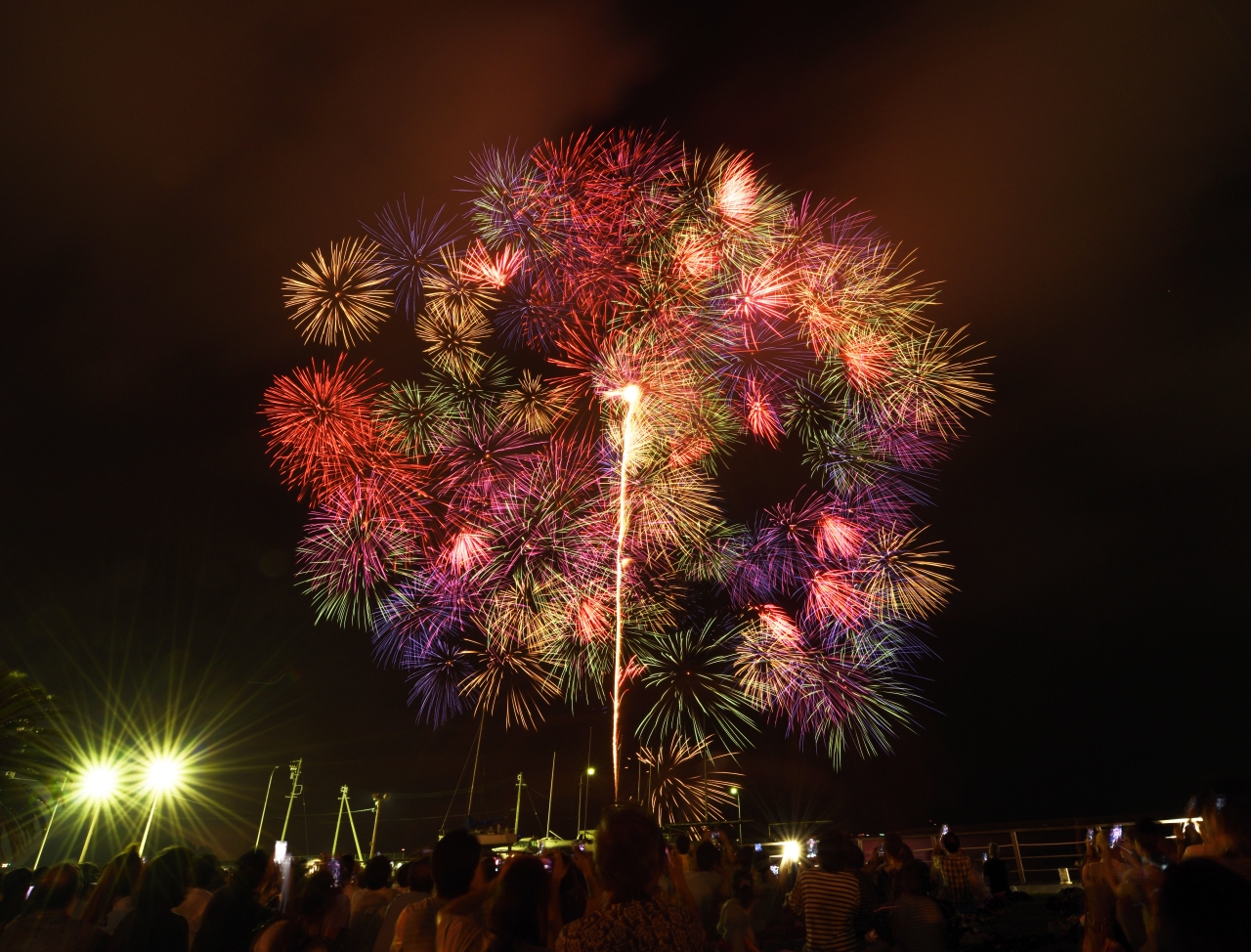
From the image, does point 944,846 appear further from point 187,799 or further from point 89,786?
point 187,799

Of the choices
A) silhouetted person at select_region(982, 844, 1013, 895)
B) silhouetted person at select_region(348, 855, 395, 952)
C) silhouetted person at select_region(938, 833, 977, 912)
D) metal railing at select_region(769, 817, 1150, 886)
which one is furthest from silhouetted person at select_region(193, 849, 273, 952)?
silhouetted person at select_region(982, 844, 1013, 895)

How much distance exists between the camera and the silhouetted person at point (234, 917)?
452 cm

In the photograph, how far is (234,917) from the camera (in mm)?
4590

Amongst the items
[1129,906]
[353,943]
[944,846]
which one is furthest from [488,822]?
[1129,906]

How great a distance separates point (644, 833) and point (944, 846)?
28.2ft

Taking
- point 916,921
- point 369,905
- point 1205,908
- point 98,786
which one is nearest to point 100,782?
point 98,786

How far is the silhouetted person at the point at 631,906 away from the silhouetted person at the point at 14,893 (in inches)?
178

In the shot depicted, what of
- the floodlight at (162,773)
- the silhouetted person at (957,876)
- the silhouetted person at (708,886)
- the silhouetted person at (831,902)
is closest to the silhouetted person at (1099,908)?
the silhouetted person at (831,902)

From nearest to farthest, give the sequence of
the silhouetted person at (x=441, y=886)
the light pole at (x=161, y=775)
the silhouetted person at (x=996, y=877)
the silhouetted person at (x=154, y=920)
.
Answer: the silhouetted person at (x=441, y=886), the silhouetted person at (x=154, y=920), the silhouetted person at (x=996, y=877), the light pole at (x=161, y=775)

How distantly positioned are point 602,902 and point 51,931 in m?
3.42

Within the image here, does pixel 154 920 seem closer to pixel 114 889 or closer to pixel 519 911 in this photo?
pixel 114 889

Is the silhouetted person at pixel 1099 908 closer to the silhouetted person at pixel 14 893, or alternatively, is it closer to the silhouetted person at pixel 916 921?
the silhouetted person at pixel 916 921

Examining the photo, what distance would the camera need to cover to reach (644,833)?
10.0 ft

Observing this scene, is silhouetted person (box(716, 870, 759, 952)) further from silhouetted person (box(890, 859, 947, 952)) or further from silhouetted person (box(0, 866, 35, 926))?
silhouetted person (box(0, 866, 35, 926))
